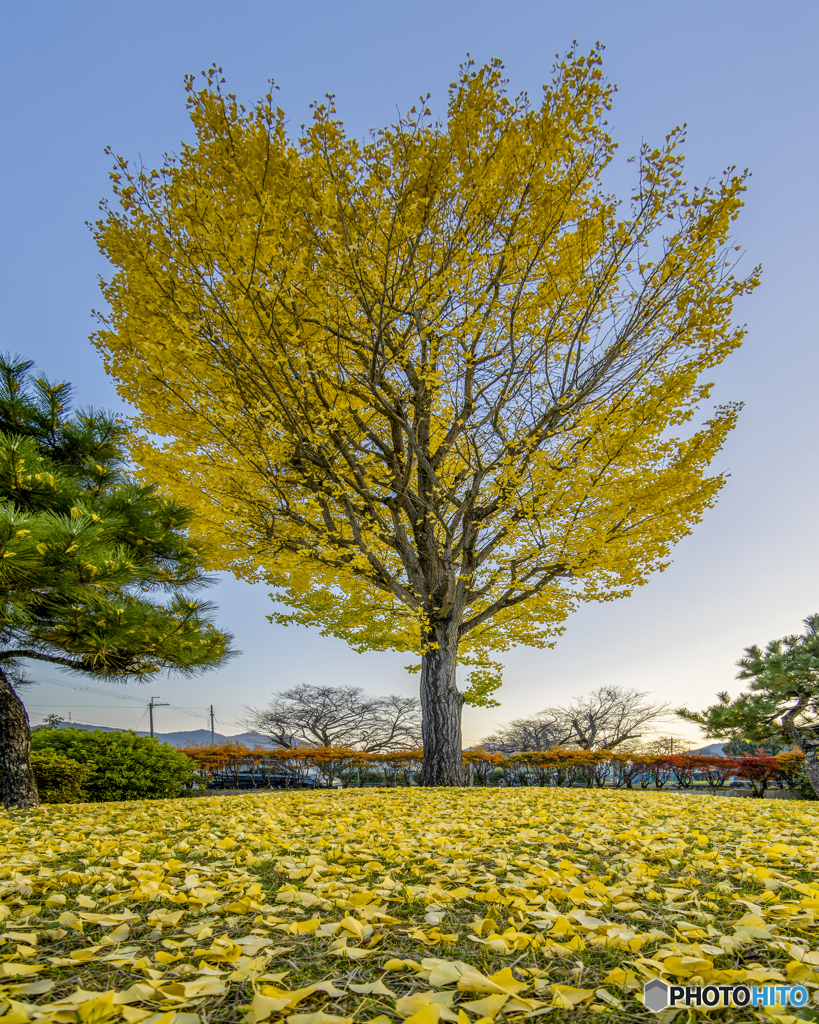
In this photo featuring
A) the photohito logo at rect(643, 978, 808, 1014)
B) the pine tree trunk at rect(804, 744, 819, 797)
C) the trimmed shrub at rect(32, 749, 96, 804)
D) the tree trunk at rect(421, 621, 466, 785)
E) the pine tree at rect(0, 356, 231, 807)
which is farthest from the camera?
the pine tree trunk at rect(804, 744, 819, 797)

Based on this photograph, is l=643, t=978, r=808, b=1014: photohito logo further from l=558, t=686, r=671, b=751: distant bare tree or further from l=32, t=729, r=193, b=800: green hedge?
l=558, t=686, r=671, b=751: distant bare tree

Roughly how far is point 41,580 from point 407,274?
4.20 meters

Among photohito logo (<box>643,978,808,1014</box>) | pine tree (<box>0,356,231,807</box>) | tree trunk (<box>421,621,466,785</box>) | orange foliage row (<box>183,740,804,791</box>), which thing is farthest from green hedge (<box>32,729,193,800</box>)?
photohito logo (<box>643,978,808,1014</box>)

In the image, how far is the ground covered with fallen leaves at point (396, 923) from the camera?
1.10m

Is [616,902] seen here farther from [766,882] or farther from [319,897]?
[319,897]

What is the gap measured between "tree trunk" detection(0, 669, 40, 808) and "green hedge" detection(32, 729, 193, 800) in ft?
6.34

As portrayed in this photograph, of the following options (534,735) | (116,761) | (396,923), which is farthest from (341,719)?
(396,923)

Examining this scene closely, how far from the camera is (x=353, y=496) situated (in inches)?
277

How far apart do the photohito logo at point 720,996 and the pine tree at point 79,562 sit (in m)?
3.60

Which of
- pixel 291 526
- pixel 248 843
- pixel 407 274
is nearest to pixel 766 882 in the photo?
pixel 248 843

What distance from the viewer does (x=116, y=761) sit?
7.55 meters

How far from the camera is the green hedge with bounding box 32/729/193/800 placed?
735cm

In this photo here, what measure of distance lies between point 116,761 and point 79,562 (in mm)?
5656

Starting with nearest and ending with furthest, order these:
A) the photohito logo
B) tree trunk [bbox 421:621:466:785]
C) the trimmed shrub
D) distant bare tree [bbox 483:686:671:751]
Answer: the photohito logo, tree trunk [bbox 421:621:466:785], the trimmed shrub, distant bare tree [bbox 483:686:671:751]
